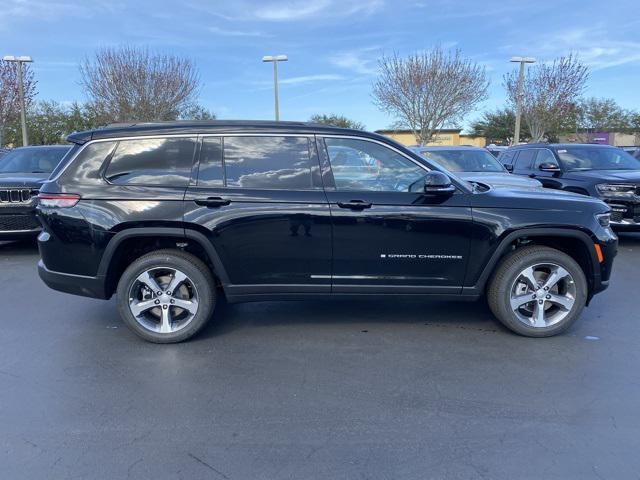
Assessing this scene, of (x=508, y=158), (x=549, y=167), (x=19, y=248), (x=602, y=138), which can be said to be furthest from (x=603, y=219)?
(x=602, y=138)

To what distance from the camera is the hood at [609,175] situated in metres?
7.99

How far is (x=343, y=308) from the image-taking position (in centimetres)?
516

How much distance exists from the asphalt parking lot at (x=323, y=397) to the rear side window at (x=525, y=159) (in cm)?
630

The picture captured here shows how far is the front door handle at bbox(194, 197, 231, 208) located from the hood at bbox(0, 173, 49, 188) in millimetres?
4694

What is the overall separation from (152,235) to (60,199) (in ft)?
2.72

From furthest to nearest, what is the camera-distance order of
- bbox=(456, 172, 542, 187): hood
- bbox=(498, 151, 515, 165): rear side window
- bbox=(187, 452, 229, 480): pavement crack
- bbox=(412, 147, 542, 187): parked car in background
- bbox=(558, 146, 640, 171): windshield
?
bbox=(498, 151, 515, 165): rear side window, bbox=(558, 146, 640, 171): windshield, bbox=(412, 147, 542, 187): parked car in background, bbox=(456, 172, 542, 187): hood, bbox=(187, 452, 229, 480): pavement crack

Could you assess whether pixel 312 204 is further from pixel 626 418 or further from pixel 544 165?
pixel 544 165

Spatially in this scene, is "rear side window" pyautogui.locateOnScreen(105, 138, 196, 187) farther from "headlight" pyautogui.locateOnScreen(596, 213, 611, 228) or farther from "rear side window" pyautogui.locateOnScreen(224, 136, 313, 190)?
"headlight" pyautogui.locateOnScreen(596, 213, 611, 228)

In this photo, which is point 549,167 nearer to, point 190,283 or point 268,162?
point 268,162

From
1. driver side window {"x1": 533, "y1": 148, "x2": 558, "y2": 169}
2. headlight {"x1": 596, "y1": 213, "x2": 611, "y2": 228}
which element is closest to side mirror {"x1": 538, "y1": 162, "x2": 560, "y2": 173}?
driver side window {"x1": 533, "y1": 148, "x2": 558, "y2": 169}

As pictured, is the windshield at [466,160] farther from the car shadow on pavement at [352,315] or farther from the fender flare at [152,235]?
the fender flare at [152,235]

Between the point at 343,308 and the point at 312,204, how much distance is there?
1517mm

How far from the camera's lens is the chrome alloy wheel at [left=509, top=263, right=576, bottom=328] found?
4.26 meters

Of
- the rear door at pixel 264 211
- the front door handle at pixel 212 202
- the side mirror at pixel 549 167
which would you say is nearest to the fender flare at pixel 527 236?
the rear door at pixel 264 211
